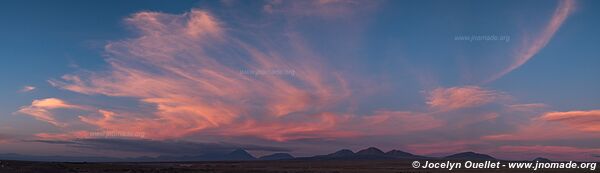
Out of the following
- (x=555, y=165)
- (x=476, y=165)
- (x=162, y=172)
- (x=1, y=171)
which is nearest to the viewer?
(x=1, y=171)

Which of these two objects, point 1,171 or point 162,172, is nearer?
point 1,171

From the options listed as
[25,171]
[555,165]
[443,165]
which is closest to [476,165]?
[443,165]

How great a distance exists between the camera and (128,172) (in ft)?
251

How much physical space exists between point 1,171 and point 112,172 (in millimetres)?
13902

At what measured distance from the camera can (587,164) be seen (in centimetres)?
12050

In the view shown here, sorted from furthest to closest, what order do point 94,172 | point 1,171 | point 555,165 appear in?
point 555,165 → point 94,172 → point 1,171

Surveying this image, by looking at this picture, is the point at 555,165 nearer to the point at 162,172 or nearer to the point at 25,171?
the point at 162,172

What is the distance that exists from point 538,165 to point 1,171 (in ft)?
327

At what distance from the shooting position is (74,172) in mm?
70250

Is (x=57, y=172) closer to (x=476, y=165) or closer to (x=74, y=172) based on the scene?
(x=74, y=172)

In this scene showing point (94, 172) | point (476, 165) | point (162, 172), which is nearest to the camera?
point (94, 172)

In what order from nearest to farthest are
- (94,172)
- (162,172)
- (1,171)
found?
(1,171) < (94,172) < (162,172)

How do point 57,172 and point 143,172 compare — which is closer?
point 57,172

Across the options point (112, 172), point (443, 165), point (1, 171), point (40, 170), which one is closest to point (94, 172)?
point (112, 172)
